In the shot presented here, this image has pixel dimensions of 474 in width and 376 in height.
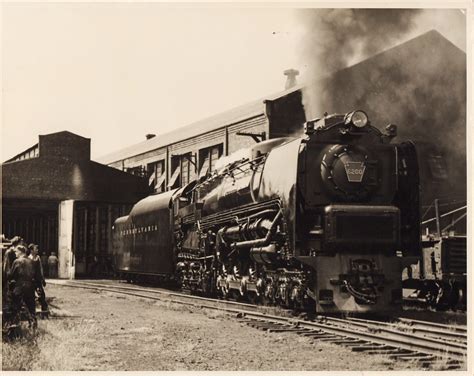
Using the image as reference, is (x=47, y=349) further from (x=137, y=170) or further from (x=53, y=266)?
(x=137, y=170)

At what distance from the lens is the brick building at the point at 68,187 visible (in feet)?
71.8

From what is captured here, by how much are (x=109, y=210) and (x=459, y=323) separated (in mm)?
23034

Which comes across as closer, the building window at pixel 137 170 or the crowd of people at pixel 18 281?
the crowd of people at pixel 18 281

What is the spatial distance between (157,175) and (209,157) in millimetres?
5252

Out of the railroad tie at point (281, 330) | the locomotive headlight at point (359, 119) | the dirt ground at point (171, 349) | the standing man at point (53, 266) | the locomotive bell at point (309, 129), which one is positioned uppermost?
the locomotive headlight at point (359, 119)

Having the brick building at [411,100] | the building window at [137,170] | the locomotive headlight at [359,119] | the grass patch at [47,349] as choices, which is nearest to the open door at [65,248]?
the building window at [137,170]

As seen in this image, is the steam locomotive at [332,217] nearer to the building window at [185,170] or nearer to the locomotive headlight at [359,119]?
the locomotive headlight at [359,119]

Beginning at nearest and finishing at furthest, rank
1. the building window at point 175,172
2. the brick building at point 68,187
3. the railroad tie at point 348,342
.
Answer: the railroad tie at point 348,342 → the brick building at point 68,187 → the building window at point 175,172

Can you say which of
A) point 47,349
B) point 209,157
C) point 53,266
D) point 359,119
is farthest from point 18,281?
point 209,157

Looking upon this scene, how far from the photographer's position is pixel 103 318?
11.1m

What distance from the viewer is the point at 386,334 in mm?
9078

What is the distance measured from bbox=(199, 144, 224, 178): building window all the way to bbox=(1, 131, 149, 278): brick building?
3.10 m

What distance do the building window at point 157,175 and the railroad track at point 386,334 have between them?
2058cm

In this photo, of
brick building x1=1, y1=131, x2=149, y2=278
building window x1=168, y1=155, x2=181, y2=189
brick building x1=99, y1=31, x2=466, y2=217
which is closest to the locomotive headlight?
brick building x1=99, y1=31, x2=466, y2=217
